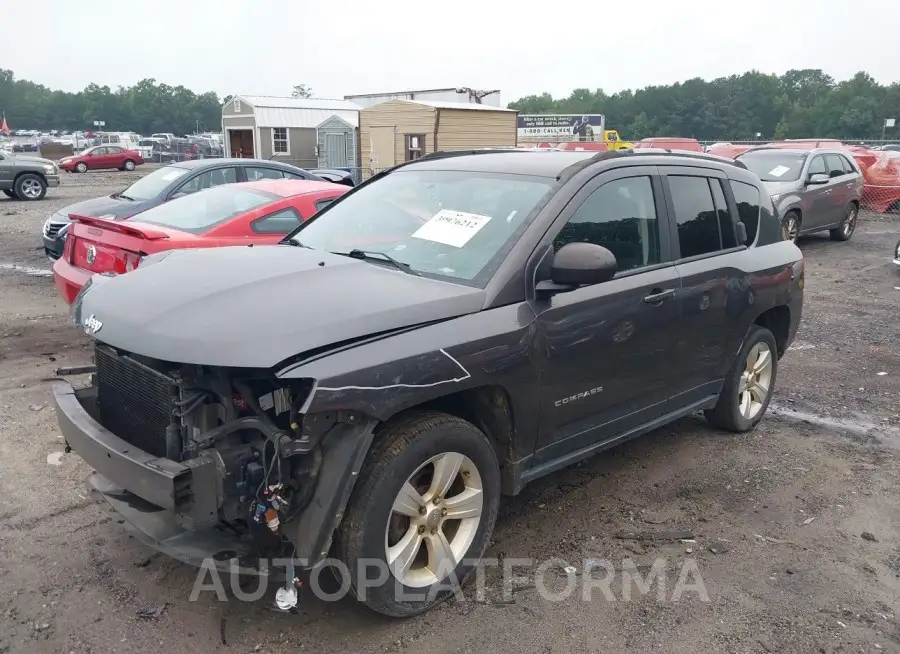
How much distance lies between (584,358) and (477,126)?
22.3 meters

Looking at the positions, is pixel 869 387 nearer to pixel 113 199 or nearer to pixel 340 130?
pixel 113 199

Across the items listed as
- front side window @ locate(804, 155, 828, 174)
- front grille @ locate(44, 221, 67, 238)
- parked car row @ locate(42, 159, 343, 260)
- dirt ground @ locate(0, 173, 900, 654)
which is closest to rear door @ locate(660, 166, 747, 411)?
dirt ground @ locate(0, 173, 900, 654)

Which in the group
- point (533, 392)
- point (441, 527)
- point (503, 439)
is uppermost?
point (533, 392)

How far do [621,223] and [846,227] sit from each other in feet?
42.9

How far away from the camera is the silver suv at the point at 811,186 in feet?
42.2

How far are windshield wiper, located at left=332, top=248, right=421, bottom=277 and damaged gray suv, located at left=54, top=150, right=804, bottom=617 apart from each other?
0.04 feet

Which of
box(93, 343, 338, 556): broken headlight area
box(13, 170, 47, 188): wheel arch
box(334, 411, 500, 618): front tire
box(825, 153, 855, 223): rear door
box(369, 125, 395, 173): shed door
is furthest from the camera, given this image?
box(369, 125, 395, 173): shed door

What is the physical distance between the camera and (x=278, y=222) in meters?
7.13

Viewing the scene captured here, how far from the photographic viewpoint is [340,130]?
29734 millimetres

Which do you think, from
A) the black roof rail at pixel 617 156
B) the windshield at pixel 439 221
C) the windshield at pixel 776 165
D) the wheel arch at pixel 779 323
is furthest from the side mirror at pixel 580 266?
the windshield at pixel 776 165

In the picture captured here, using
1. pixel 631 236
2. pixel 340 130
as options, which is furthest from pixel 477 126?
pixel 631 236

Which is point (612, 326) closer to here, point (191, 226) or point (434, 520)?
point (434, 520)

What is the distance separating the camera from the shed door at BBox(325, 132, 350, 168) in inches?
1174

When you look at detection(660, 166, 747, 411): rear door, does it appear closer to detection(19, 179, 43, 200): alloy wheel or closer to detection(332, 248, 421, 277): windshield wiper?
detection(332, 248, 421, 277): windshield wiper
